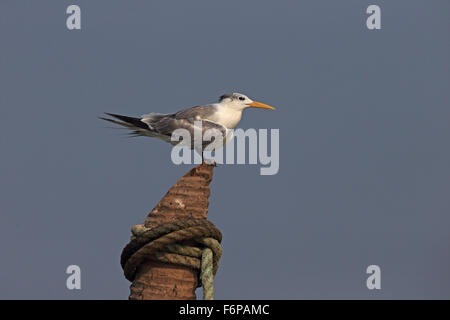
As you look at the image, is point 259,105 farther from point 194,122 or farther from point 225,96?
point 194,122

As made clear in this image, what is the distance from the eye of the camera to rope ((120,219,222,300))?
528 cm

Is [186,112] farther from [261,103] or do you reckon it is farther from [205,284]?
[205,284]

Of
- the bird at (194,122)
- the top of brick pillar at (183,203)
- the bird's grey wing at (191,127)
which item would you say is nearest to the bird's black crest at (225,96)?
the bird at (194,122)

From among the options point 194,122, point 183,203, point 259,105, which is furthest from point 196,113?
point 183,203

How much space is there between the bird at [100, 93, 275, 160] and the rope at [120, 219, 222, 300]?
2508mm

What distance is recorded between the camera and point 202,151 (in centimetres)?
779

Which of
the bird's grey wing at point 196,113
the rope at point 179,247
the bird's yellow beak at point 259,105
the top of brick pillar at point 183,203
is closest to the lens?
the rope at point 179,247

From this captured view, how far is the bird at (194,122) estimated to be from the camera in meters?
7.89

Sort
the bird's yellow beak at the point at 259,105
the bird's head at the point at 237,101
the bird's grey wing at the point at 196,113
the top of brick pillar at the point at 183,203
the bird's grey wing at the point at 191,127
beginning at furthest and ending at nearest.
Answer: the bird's yellow beak at the point at 259,105, the bird's head at the point at 237,101, the bird's grey wing at the point at 196,113, the bird's grey wing at the point at 191,127, the top of brick pillar at the point at 183,203

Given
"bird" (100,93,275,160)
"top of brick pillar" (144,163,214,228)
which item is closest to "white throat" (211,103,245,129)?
"bird" (100,93,275,160)

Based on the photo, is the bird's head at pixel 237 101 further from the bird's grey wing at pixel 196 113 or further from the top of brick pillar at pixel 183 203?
the top of brick pillar at pixel 183 203

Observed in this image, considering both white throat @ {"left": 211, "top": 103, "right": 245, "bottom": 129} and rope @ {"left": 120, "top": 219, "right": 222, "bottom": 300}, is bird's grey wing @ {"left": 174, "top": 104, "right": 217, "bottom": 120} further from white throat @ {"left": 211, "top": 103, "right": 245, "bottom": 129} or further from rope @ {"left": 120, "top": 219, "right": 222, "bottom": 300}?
rope @ {"left": 120, "top": 219, "right": 222, "bottom": 300}

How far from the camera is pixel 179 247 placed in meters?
5.37

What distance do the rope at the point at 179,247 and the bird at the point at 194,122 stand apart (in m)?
2.51
